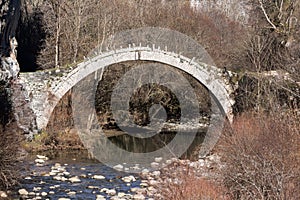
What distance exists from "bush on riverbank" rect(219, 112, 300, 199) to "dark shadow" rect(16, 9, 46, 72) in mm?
11545

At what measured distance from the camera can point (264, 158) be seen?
22.3 ft

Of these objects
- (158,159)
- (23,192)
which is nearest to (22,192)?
(23,192)

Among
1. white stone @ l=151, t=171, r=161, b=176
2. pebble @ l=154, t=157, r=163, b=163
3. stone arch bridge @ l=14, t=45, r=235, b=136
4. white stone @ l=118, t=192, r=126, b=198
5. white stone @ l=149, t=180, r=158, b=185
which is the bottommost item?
Result: white stone @ l=118, t=192, r=126, b=198

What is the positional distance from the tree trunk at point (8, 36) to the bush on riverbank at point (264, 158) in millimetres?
6735

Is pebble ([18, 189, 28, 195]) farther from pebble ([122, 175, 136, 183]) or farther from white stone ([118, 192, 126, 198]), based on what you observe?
pebble ([122, 175, 136, 183])

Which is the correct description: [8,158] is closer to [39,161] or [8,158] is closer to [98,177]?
[98,177]

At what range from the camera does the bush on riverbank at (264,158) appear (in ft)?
19.8

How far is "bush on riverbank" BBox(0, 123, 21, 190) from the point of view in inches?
395

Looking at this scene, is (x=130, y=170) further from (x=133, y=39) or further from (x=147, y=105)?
(x=133, y=39)

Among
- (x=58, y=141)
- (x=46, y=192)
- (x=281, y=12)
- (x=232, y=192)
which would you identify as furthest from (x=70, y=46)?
(x=232, y=192)

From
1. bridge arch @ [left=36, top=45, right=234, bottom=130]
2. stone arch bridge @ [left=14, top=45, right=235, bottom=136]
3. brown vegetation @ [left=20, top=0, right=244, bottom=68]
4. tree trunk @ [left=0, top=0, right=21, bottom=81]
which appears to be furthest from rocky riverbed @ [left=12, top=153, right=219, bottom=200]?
brown vegetation @ [left=20, top=0, right=244, bottom=68]

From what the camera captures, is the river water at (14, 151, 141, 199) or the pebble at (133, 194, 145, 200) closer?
the pebble at (133, 194, 145, 200)

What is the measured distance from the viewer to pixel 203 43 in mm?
21422

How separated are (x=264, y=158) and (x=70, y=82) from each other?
1002cm
